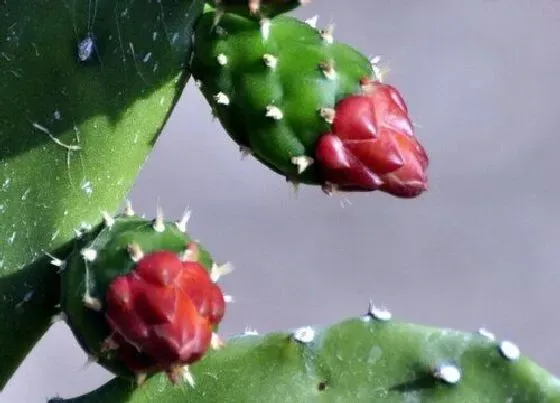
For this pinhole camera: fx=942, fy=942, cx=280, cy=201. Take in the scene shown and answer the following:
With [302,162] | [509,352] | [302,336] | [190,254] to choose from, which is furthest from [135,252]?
[509,352]

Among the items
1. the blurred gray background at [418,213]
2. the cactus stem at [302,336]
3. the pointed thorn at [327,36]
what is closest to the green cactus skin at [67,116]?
the pointed thorn at [327,36]

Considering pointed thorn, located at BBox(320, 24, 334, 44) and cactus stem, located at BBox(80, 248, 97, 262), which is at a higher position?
pointed thorn, located at BBox(320, 24, 334, 44)

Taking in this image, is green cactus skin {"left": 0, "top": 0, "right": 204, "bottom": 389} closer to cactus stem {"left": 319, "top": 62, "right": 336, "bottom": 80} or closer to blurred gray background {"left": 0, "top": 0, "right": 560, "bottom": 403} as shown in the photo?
cactus stem {"left": 319, "top": 62, "right": 336, "bottom": 80}

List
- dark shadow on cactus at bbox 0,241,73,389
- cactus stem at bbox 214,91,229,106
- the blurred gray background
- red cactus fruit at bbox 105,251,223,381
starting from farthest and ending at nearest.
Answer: the blurred gray background, dark shadow on cactus at bbox 0,241,73,389, cactus stem at bbox 214,91,229,106, red cactus fruit at bbox 105,251,223,381

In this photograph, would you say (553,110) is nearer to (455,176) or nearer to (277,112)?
(455,176)

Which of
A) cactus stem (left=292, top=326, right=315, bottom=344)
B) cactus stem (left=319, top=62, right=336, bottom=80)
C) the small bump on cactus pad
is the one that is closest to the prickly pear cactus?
cactus stem (left=319, top=62, right=336, bottom=80)

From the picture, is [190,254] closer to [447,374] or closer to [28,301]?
[28,301]

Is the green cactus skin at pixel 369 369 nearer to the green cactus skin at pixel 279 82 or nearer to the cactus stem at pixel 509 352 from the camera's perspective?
the cactus stem at pixel 509 352

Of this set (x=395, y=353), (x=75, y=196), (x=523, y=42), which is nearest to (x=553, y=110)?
(x=523, y=42)
